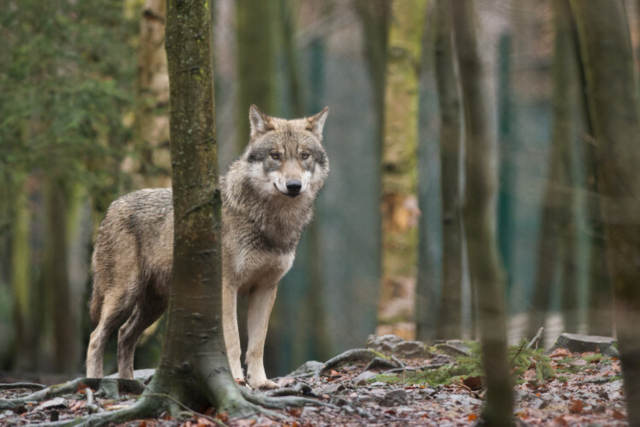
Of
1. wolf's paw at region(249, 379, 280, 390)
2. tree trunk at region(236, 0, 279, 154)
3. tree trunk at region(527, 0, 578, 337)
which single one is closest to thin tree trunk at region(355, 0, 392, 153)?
tree trunk at region(236, 0, 279, 154)

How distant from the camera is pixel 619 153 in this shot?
3256mm

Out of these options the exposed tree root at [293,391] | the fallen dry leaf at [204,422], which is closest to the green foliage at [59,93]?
the exposed tree root at [293,391]

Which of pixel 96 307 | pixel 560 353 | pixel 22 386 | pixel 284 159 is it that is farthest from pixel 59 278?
pixel 560 353

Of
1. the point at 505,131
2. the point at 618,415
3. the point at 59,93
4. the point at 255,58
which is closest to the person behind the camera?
the point at 618,415

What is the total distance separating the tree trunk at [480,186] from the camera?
3043mm

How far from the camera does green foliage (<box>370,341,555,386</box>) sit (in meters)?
5.04

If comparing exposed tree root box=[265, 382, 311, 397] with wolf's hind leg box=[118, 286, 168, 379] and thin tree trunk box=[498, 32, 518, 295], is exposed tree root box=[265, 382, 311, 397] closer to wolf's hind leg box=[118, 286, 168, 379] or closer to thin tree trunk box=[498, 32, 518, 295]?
wolf's hind leg box=[118, 286, 168, 379]

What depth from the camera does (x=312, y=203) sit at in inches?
250

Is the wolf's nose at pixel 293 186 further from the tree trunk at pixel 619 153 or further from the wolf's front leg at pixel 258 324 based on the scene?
the tree trunk at pixel 619 153

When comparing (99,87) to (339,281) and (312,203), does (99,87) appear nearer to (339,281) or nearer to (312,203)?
(312,203)

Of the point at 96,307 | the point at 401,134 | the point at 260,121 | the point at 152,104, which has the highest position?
the point at 152,104

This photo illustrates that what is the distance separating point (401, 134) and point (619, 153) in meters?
7.92

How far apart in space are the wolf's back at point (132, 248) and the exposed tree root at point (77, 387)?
1393mm

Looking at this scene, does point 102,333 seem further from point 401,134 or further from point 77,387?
point 401,134
